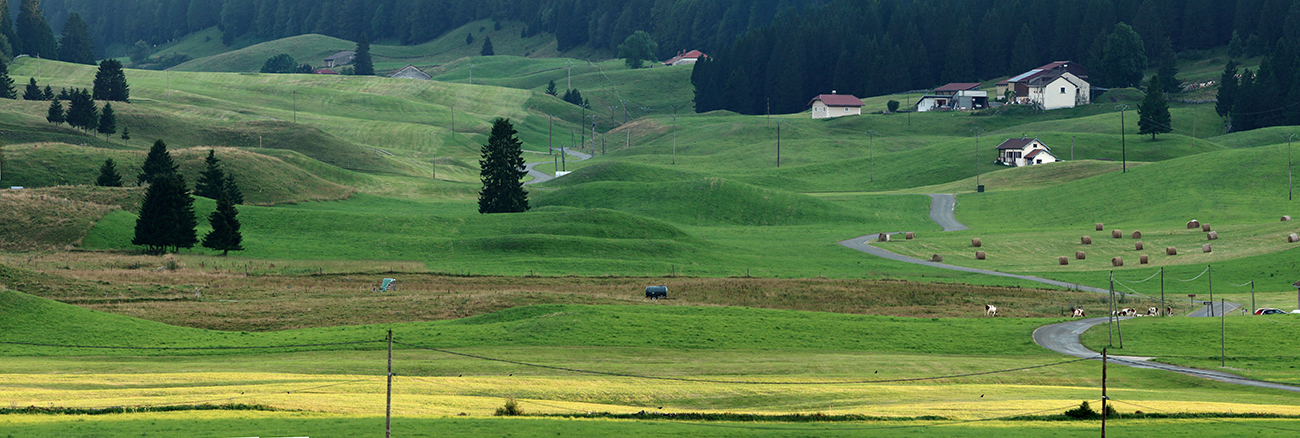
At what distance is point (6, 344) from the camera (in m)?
61.0

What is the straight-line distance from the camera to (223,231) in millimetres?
102688

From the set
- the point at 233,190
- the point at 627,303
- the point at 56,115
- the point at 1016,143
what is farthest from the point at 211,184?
the point at 1016,143

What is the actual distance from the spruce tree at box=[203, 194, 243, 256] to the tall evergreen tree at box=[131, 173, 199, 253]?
2435mm

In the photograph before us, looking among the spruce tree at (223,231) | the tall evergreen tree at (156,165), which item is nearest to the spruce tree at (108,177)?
the tall evergreen tree at (156,165)

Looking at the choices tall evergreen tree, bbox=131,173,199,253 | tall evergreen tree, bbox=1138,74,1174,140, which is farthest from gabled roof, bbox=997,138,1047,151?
tall evergreen tree, bbox=131,173,199,253

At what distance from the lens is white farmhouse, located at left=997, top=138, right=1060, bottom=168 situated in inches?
7131

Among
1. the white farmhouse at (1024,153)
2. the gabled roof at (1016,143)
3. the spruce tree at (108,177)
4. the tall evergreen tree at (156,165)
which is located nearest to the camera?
the spruce tree at (108,177)

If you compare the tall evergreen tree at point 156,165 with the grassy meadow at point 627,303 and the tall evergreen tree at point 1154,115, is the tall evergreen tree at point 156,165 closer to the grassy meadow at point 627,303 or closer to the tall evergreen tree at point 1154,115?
the grassy meadow at point 627,303

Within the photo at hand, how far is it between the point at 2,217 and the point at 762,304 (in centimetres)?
7583

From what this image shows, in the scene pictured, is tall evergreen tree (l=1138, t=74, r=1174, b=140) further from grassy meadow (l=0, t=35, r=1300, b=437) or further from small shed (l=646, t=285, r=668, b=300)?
small shed (l=646, t=285, r=668, b=300)

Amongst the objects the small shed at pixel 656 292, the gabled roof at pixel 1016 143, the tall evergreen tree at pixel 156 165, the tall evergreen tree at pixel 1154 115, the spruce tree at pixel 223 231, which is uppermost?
the tall evergreen tree at pixel 1154 115

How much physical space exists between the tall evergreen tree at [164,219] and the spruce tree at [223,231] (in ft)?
7.99

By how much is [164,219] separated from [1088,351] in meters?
80.7

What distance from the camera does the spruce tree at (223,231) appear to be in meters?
102
